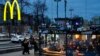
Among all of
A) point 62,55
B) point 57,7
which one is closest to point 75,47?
point 62,55

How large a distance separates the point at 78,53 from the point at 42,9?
5682 centimetres

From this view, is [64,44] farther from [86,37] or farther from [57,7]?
[57,7]

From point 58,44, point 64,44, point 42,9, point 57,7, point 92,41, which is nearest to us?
point 92,41

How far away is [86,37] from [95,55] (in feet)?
4.04

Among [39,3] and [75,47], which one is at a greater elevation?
[39,3]

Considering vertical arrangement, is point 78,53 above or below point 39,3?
below

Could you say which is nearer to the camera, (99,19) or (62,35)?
(62,35)

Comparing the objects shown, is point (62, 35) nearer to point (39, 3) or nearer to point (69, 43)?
point (69, 43)

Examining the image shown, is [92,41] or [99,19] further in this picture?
[99,19]

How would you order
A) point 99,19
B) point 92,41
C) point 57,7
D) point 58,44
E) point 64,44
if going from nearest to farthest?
1. point 92,41
2. point 64,44
3. point 58,44
4. point 99,19
5. point 57,7

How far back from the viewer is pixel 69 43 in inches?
920

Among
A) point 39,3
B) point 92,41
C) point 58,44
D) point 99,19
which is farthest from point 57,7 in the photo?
point 92,41

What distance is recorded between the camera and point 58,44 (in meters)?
26.3

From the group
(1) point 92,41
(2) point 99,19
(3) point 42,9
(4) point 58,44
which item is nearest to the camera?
(1) point 92,41
